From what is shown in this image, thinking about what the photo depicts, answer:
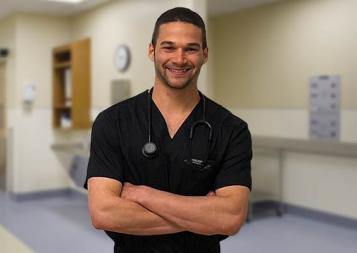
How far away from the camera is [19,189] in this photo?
6.41 m

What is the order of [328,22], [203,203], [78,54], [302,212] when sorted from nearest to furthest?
[203,203]
[328,22]
[302,212]
[78,54]

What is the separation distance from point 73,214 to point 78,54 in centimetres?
206

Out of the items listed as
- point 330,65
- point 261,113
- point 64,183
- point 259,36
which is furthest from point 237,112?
point 64,183

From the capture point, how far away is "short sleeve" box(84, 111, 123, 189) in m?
1.55

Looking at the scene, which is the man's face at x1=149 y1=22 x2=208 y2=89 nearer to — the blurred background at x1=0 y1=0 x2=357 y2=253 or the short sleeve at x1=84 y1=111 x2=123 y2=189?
the short sleeve at x1=84 y1=111 x2=123 y2=189

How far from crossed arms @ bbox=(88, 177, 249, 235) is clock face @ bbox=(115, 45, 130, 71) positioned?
3.85 metres

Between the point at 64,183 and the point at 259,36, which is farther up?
the point at 259,36

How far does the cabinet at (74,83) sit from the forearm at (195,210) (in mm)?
4542

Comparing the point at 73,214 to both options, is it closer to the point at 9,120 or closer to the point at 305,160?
the point at 9,120

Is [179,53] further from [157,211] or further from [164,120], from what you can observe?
[157,211]

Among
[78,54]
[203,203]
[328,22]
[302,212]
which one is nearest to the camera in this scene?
[203,203]

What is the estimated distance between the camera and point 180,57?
149 centimetres

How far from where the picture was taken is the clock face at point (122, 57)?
5246 millimetres

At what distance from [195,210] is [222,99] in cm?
528
